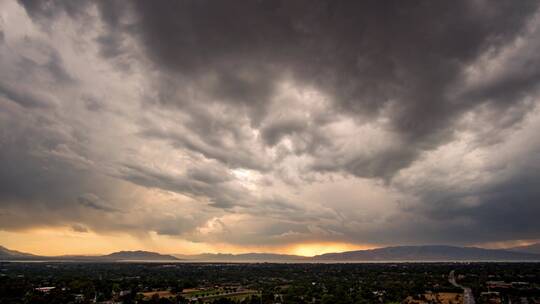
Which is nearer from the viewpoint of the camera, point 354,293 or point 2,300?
point 2,300

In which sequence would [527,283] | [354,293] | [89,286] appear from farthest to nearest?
1. [527,283]
2. [89,286]
3. [354,293]

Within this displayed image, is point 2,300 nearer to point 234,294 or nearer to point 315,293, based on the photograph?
point 234,294

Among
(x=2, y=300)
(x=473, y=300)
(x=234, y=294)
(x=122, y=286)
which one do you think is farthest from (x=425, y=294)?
(x=2, y=300)

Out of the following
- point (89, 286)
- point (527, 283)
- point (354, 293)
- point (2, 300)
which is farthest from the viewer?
point (527, 283)

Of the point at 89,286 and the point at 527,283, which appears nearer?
the point at 89,286

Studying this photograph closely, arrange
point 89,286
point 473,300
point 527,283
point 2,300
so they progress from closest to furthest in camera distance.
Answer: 1. point 2,300
2. point 473,300
3. point 89,286
4. point 527,283

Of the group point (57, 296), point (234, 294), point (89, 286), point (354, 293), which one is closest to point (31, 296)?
point (57, 296)

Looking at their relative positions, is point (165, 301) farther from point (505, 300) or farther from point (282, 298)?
point (505, 300)

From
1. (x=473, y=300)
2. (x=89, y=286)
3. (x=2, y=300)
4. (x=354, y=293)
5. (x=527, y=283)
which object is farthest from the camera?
(x=527, y=283)
